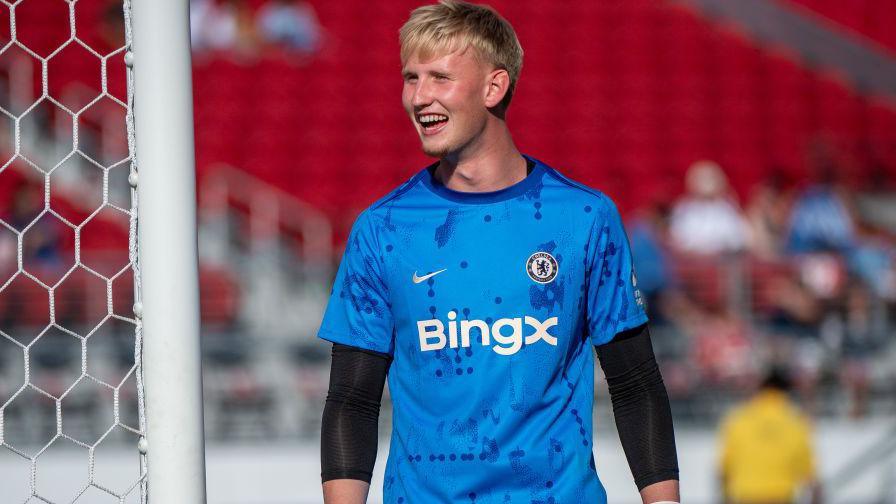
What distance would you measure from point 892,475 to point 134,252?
21.4 ft

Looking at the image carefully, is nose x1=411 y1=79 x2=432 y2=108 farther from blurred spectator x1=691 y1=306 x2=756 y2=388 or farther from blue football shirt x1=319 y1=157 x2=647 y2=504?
blurred spectator x1=691 y1=306 x2=756 y2=388

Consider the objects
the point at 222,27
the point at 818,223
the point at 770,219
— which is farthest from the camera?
the point at 222,27

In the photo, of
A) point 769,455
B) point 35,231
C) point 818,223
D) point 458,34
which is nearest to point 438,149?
point 458,34

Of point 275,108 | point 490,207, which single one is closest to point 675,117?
point 275,108

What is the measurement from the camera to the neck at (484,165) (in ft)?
7.02

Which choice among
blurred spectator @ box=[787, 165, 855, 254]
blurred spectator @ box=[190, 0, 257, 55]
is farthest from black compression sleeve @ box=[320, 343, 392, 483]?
blurred spectator @ box=[190, 0, 257, 55]

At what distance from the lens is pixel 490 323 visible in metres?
2.05

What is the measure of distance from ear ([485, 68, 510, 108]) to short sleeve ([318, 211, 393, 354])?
283mm

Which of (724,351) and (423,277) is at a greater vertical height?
(423,277)

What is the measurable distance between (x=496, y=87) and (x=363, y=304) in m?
0.43

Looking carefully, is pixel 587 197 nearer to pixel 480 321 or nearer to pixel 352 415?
pixel 480 321

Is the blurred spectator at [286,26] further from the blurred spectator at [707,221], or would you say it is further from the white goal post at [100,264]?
the blurred spectator at [707,221]

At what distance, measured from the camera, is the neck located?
84.2 inches

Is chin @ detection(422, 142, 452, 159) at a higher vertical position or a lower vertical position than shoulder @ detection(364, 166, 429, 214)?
higher
